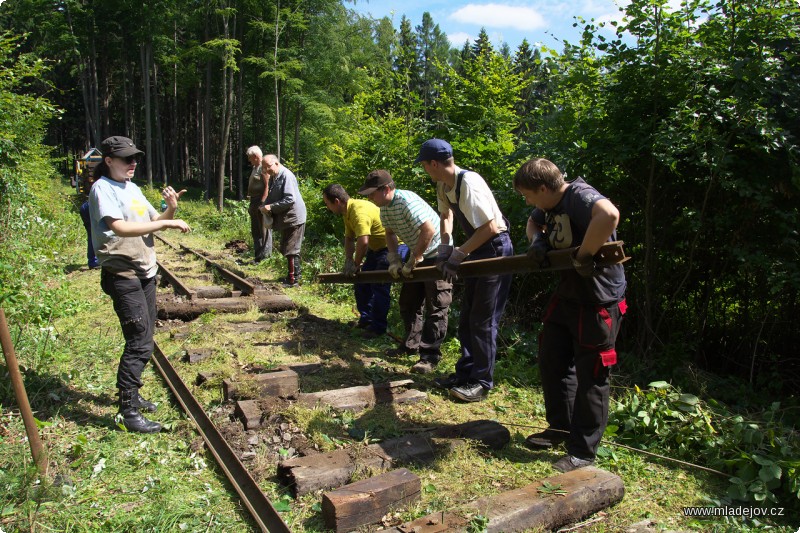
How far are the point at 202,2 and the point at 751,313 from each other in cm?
2924

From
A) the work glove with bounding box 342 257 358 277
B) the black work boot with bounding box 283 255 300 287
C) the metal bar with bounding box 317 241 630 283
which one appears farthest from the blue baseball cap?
the black work boot with bounding box 283 255 300 287

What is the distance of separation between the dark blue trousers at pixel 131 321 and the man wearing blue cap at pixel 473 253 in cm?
235

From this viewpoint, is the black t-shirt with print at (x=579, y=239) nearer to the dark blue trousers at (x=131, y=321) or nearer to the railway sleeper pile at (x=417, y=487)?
the railway sleeper pile at (x=417, y=487)

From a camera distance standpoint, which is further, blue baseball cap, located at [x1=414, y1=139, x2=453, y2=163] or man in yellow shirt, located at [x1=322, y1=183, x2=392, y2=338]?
man in yellow shirt, located at [x1=322, y1=183, x2=392, y2=338]

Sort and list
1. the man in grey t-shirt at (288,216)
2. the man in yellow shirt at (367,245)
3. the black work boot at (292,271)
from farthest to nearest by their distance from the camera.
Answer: the black work boot at (292,271) → the man in grey t-shirt at (288,216) → the man in yellow shirt at (367,245)

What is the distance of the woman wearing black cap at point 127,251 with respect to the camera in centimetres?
391

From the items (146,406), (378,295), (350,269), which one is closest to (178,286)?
(378,295)

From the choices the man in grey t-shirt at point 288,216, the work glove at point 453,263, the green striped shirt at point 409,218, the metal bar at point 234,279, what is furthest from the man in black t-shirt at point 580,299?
the man in grey t-shirt at point 288,216

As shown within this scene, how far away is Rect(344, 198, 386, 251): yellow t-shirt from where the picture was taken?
612cm

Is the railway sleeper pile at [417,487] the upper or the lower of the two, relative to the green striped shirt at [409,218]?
lower

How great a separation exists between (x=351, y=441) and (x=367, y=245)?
2.71m

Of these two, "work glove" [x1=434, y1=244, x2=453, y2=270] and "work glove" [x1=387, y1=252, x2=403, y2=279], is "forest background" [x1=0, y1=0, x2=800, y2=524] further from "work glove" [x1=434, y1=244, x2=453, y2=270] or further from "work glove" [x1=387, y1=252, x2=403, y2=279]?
"work glove" [x1=434, y1=244, x2=453, y2=270]

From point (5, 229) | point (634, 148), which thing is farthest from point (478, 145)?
point (5, 229)

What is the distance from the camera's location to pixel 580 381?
3492mm
